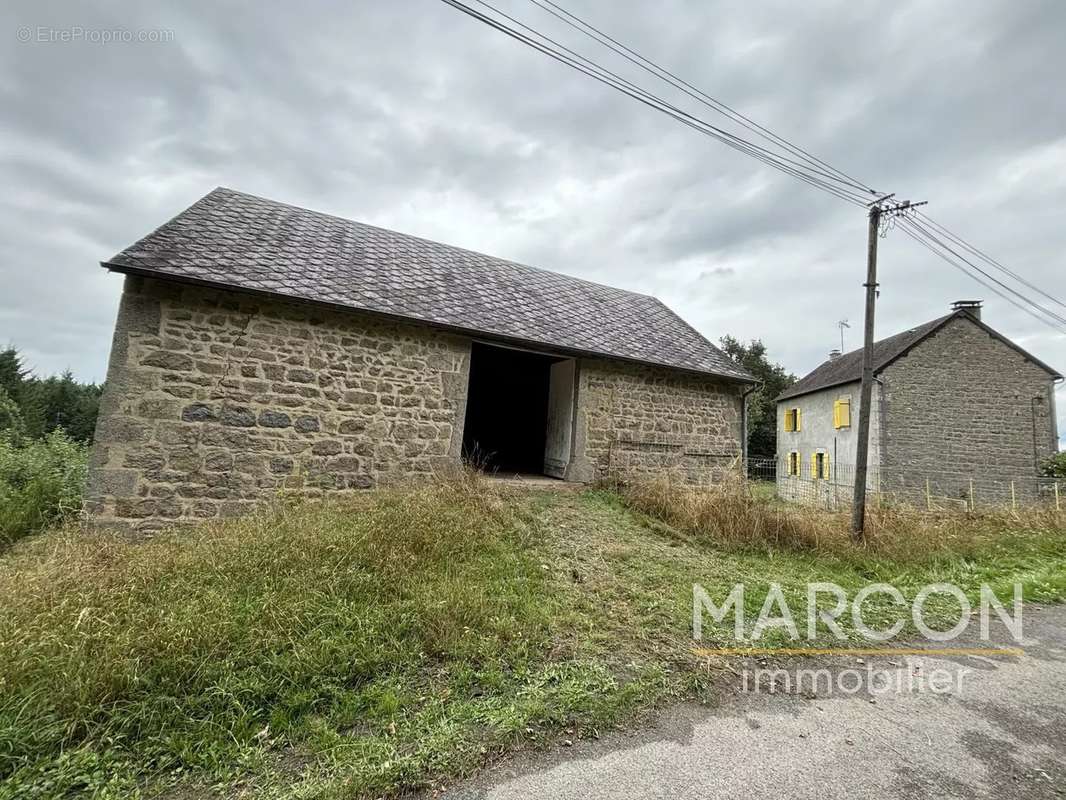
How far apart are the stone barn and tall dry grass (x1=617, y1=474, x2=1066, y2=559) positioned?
149 centimetres

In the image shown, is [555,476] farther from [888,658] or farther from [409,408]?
[888,658]

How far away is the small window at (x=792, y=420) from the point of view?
20.1m

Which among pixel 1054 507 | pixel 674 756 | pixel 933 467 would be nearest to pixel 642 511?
pixel 674 756

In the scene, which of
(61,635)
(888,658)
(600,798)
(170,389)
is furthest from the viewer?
(170,389)

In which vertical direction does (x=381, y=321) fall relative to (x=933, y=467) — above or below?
above

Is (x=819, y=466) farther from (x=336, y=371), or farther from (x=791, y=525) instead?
(x=336, y=371)

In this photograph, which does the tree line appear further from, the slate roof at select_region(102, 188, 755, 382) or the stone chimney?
the stone chimney

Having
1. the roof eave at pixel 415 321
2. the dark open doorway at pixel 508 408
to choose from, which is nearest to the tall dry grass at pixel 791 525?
the roof eave at pixel 415 321

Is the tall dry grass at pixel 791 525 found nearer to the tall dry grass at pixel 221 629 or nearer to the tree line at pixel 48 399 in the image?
the tall dry grass at pixel 221 629

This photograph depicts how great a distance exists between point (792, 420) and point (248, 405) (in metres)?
21.5

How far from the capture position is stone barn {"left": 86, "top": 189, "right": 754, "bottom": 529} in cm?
540

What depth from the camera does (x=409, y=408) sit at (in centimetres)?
682

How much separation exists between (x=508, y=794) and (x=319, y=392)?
5.45 metres

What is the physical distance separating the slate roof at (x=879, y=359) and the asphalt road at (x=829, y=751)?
47.5ft
